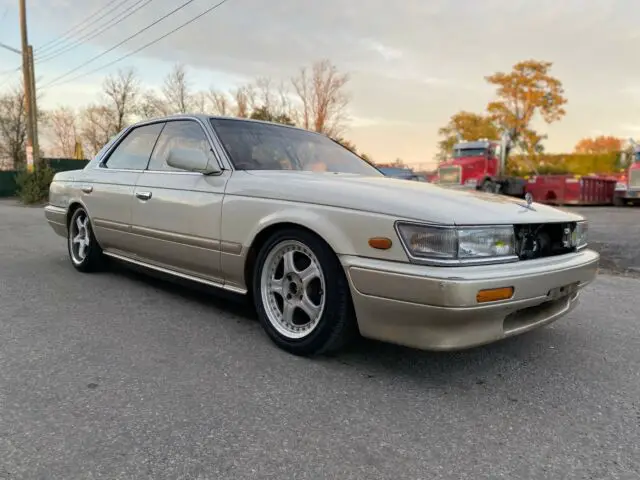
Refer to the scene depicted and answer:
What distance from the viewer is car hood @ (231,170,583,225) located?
236 centimetres

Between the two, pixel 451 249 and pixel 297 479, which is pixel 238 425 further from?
pixel 451 249

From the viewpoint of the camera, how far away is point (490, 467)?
5.85 feet

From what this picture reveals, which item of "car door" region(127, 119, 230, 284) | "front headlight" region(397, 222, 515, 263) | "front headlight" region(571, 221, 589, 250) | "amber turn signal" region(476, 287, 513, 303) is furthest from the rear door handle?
"front headlight" region(571, 221, 589, 250)

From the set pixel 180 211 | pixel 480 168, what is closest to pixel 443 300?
pixel 180 211

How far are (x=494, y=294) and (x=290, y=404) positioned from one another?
1.03 meters

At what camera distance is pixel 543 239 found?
271 cm

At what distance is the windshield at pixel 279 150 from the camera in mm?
3414

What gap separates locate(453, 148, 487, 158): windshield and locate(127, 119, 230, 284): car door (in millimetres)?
18382

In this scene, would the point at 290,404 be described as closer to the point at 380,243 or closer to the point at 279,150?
the point at 380,243

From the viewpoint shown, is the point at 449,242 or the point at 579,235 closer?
the point at 449,242

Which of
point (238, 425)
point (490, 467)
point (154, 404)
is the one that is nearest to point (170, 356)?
point (154, 404)

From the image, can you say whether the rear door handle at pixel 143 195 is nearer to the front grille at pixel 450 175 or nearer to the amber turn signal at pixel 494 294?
the amber turn signal at pixel 494 294

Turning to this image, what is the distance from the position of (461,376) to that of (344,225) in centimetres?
98

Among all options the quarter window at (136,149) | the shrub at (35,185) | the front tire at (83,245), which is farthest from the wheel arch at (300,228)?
the shrub at (35,185)
